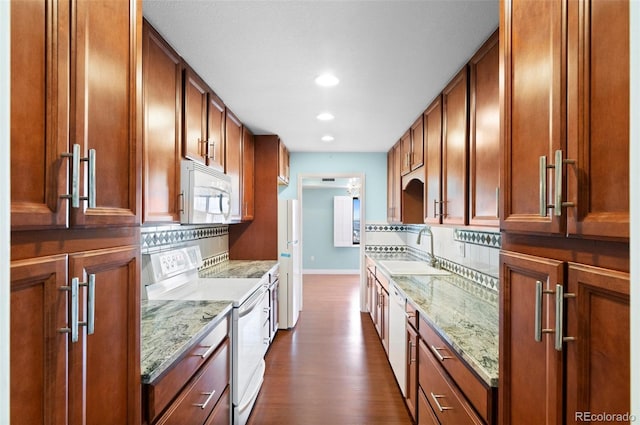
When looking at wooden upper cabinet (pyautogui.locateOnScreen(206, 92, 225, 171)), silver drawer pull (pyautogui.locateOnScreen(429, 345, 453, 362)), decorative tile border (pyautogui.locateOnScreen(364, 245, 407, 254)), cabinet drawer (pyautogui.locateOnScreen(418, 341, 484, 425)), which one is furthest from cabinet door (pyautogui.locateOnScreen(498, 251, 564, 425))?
decorative tile border (pyautogui.locateOnScreen(364, 245, 407, 254))

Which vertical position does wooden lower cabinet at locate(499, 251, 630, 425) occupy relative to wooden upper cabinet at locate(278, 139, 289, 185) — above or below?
below

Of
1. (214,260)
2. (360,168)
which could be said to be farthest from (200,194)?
(360,168)

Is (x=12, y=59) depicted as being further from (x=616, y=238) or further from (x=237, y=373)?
(x=237, y=373)

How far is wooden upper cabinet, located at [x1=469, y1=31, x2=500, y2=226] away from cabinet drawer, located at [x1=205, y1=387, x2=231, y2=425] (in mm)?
1736

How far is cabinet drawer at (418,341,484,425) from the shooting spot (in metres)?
1.29

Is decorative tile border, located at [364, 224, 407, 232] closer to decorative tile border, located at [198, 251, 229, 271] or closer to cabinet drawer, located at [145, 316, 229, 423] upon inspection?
decorative tile border, located at [198, 251, 229, 271]

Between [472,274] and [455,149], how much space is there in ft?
3.57

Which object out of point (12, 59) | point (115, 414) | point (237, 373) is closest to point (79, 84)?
point (12, 59)

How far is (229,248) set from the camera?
3.91m

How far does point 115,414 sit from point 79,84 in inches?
33.8

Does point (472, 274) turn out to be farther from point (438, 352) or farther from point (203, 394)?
point (203, 394)

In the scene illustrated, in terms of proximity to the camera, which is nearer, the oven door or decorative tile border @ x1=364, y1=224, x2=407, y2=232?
the oven door

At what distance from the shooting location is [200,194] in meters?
2.02

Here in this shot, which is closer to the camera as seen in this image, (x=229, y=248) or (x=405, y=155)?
(x=405, y=155)
